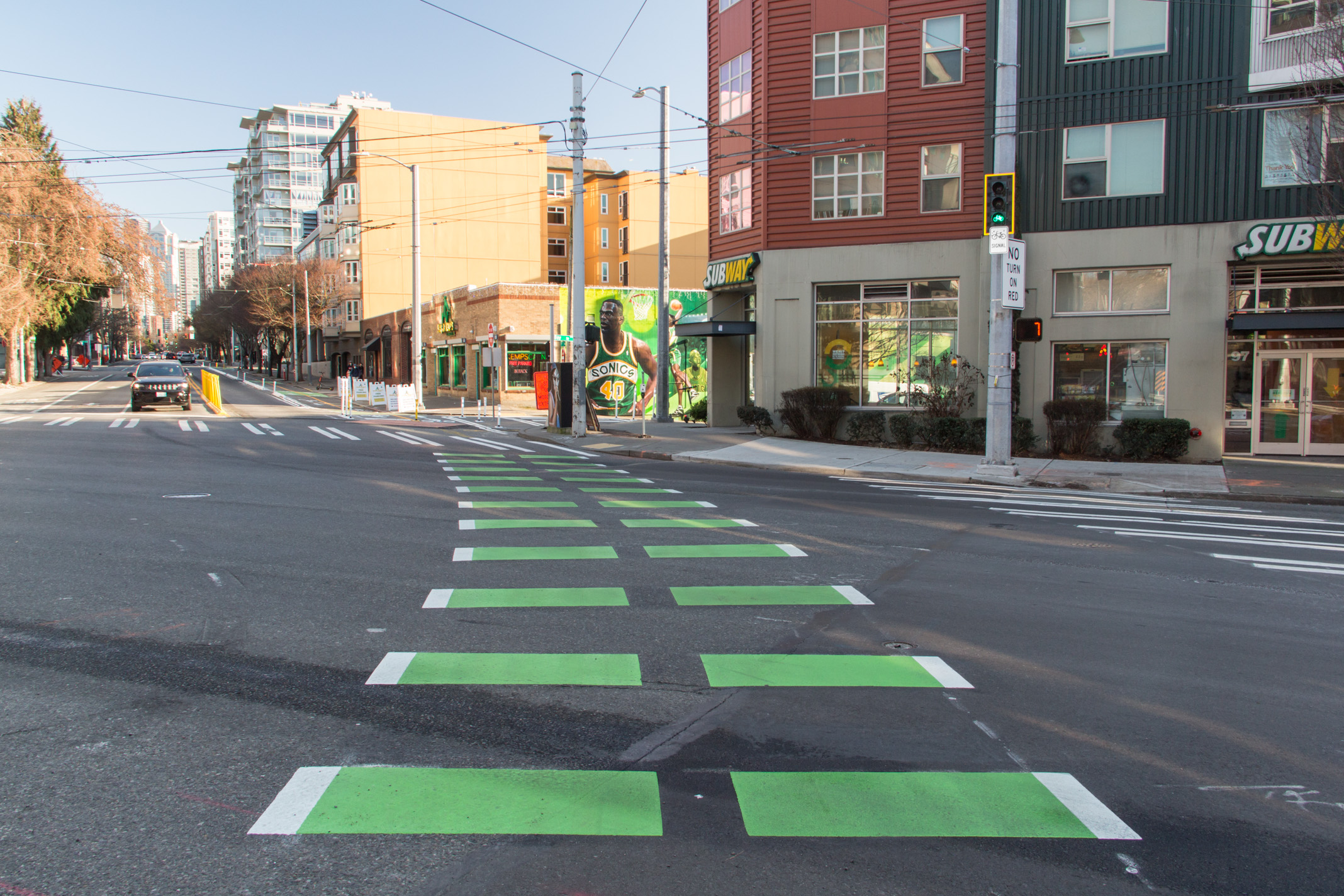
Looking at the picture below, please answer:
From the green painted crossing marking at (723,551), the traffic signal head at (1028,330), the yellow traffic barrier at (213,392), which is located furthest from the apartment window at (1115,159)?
the yellow traffic barrier at (213,392)

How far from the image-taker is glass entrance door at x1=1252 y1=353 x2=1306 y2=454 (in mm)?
19938

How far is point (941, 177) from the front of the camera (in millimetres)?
22562

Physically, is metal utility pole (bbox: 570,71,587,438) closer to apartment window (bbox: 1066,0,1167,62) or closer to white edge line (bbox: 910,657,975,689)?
apartment window (bbox: 1066,0,1167,62)

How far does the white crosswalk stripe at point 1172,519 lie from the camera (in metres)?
10.1

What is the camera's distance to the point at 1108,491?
1573 centimetres

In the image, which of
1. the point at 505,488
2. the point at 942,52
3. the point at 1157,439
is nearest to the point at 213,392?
the point at 505,488

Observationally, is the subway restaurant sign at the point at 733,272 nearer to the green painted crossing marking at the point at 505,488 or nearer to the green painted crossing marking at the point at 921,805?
the green painted crossing marking at the point at 505,488

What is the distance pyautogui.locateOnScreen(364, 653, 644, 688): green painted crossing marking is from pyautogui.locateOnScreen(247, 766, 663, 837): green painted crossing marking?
1.19 meters

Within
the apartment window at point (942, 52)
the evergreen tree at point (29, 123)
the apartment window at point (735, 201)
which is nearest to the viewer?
the apartment window at point (942, 52)

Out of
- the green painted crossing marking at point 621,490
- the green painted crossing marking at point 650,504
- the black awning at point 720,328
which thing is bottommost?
the green painted crossing marking at point 650,504

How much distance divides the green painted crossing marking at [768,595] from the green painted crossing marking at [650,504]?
444 cm

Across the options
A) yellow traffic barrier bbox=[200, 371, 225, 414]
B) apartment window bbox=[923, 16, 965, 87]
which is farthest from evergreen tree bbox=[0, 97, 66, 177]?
apartment window bbox=[923, 16, 965, 87]

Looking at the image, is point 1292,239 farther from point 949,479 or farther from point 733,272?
point 733,272

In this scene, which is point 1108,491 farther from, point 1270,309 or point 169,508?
point 169,508
